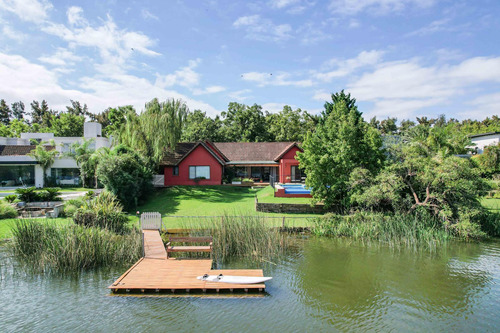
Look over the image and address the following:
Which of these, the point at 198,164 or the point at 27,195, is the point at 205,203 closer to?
the point at 198,164

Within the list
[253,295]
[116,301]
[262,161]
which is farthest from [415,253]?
[262,161]

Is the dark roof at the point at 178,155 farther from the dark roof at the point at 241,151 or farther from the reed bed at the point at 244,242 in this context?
the reed bed at the point at 244,242

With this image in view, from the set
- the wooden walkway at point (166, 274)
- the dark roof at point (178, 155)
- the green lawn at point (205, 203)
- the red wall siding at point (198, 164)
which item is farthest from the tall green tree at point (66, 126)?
the wooden walkway at point (166, 274)

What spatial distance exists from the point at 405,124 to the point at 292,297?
6338 centimetres

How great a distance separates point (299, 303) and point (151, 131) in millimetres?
23220

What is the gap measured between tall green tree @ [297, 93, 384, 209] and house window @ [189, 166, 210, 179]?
1333 cm

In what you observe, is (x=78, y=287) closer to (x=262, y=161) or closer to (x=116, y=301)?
(x=116, y=301)

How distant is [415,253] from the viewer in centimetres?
1535

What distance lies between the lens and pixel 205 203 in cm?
2542

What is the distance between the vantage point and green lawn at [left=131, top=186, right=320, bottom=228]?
2003 cm

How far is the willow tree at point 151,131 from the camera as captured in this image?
30.0m

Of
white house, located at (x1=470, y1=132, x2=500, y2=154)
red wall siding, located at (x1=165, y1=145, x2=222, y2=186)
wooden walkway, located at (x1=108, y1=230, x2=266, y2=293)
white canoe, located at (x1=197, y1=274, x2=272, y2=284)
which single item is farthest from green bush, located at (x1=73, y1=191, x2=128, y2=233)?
white house, located at (x1=470, y1=132, x2=500, y2=154)

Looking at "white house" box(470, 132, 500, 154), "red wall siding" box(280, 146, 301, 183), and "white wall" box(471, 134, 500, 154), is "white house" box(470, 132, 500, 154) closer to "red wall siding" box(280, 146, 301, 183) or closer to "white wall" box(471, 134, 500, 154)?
"white wall" box(471, 134, 500, 154)

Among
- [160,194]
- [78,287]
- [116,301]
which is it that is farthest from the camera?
[160,194]
